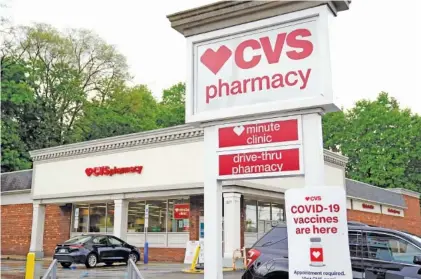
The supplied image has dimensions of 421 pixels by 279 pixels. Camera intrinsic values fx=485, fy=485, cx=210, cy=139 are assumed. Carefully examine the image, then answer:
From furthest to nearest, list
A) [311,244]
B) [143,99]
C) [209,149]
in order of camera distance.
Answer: [143,99], [209,149], [311,244]

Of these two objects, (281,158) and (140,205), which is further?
(140,205)

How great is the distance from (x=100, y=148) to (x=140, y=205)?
3871 millimetres

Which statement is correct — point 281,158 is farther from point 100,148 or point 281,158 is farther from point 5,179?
point 5,179

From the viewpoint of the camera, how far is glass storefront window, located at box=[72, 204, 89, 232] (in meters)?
28.9

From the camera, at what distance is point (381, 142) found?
1892 inches

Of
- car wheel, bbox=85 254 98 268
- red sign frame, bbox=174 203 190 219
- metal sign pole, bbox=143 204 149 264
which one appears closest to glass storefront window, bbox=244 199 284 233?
red sign frame, bbox=174 203 190 219

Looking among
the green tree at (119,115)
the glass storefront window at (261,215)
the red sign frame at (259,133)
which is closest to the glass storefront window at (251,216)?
the glass storefront window at (261,215)

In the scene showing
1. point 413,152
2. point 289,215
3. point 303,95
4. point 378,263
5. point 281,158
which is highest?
point 413,152

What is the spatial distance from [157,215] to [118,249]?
185 inches

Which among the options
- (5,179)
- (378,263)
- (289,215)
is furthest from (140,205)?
(289,215)

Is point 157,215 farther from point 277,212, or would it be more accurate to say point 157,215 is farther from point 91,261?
point 277,212

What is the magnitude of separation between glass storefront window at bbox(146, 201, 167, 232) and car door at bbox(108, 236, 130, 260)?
152 inches

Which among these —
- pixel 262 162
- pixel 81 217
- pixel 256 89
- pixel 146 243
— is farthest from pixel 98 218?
pixel 262 162

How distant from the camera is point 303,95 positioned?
6.71 meters
